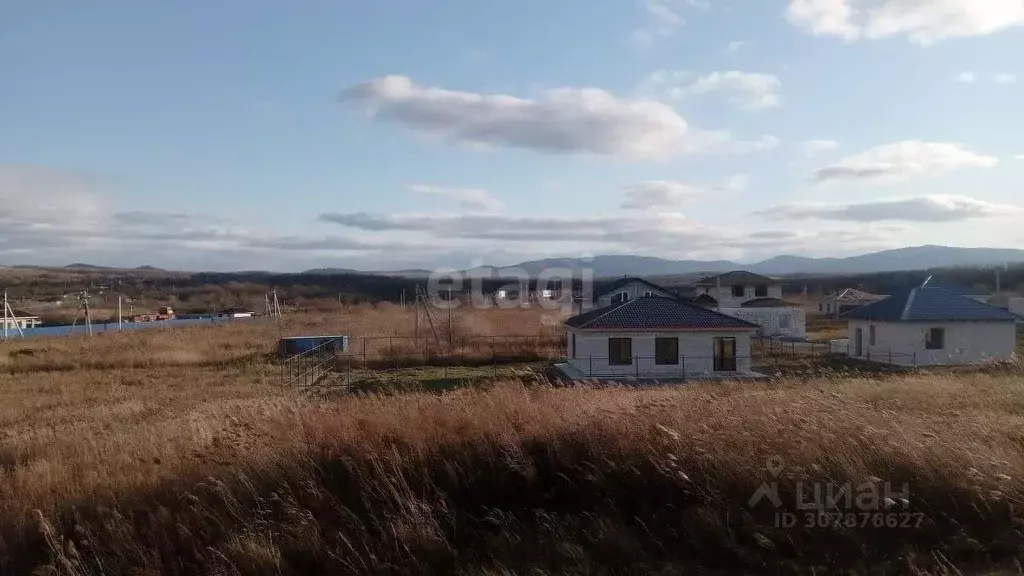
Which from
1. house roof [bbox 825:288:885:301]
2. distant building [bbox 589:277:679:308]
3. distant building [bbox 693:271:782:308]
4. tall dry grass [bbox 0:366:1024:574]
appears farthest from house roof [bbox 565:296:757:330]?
house roof [bbox 825:288:885:301]

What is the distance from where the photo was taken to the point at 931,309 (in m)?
32.4

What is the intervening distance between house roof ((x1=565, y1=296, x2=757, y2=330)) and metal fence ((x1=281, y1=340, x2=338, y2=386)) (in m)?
10.7

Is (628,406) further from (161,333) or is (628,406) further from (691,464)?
(161,333)

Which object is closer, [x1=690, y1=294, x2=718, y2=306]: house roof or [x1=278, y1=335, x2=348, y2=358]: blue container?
[x1=278, y1=335, x2=348, y2=358]: blue container

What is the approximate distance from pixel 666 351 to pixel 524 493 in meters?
24.4

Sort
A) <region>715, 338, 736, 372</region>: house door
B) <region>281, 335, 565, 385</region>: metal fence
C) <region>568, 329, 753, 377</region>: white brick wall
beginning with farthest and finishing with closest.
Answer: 1. <region>281, 335, 565, 385</region>: metal fence
2. <region>715, 338, 736, 372</region>: house door
3. <region>568, 329, 753, 377</region>: white brick wall

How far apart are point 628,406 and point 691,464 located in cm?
202

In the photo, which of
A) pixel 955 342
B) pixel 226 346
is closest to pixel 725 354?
pixel 955 342

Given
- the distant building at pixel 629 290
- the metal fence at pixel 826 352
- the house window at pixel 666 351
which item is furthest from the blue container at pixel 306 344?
the metal fence at pixel 826 352

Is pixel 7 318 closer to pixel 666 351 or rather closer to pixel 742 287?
pixel 666 351

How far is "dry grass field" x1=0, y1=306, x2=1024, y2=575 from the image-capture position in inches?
185

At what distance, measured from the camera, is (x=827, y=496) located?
512 centimetres

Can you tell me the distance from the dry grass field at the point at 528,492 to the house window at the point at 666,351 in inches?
853
